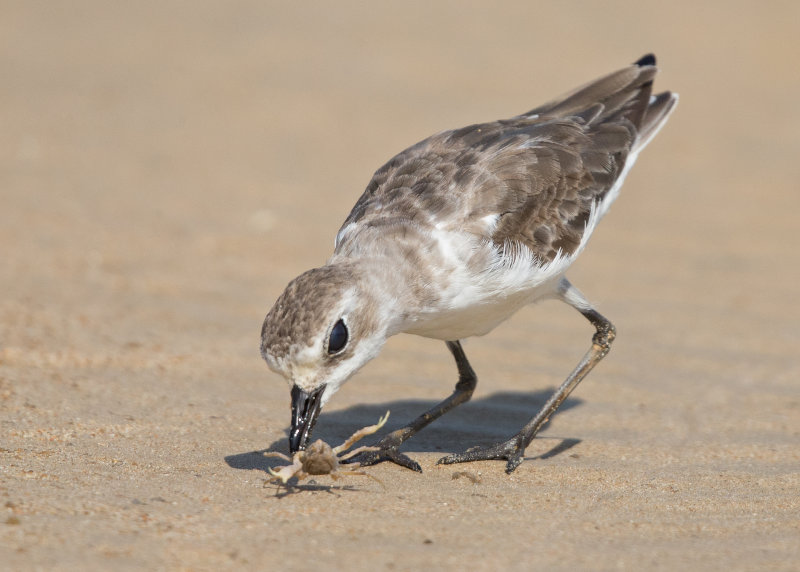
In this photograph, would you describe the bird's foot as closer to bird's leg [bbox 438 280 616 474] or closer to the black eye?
bird's leg [bbox 438 280 616 474]

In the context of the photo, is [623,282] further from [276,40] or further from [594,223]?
[276,40]

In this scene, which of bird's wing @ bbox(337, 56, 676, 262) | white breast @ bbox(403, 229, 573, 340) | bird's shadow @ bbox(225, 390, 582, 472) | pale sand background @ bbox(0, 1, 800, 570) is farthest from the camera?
bird's shadow @ bbox(225, 390, 582, 472)

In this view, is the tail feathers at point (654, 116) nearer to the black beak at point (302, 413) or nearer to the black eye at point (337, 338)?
the black eye at point (337, 338)

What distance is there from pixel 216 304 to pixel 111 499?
14.7 feet

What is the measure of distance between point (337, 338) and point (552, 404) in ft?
6.34

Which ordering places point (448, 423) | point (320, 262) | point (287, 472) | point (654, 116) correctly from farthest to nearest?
point (320, 262) < point (654, 116) < point (448, 423) < point (287, 472)

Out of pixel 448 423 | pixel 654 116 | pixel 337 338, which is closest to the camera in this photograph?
pixel 337 338

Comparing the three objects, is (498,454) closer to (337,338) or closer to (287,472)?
(337,338)

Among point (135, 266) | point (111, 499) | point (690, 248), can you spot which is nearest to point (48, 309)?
point (135, 266)

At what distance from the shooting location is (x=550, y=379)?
25.7ft

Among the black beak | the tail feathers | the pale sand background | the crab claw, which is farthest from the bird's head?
the tail feathers

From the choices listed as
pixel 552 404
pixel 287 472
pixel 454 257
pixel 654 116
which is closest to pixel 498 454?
pixel 552 404

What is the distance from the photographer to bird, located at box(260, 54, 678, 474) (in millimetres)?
4852

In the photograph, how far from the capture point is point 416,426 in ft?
20.3
